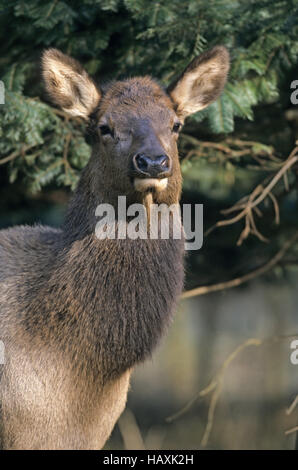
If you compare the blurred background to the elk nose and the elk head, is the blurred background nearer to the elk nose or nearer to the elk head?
the elk head

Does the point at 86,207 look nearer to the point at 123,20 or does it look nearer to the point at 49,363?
the point at 49,363

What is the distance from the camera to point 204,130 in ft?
25.4

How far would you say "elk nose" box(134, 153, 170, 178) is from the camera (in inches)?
183

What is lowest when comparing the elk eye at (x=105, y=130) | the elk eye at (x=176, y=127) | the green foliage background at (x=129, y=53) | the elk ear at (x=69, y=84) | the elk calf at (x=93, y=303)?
the elk calf at (x=93, y=303)

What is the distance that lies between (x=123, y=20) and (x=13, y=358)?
3.32 m

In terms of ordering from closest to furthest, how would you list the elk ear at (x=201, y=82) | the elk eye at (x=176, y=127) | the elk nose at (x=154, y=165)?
the elk nose at (x=154, y=165), the elk eye at (x=176, y=127), the elk ear at (x=201, y=82)

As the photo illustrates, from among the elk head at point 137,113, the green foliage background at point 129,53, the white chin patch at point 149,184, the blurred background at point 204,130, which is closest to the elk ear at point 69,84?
the elk head at point 137,113

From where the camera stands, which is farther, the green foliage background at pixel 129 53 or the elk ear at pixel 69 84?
the green foliage background at pixel 129 53

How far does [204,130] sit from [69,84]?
8.16 ft

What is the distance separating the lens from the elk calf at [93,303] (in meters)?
5.00

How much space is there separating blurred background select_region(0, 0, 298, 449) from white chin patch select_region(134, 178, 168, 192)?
131cm

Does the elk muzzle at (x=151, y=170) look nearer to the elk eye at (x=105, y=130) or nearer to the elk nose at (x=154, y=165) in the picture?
the elk nose at (x=154, y=165)

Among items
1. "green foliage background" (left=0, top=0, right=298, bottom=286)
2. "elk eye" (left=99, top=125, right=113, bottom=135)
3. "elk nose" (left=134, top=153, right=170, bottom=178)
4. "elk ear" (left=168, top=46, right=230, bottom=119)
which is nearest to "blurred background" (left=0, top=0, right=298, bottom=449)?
"green foliage background" (left=0, top=0, right=298, bottom=286)

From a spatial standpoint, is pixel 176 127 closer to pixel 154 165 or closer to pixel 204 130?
pixel 154 165
